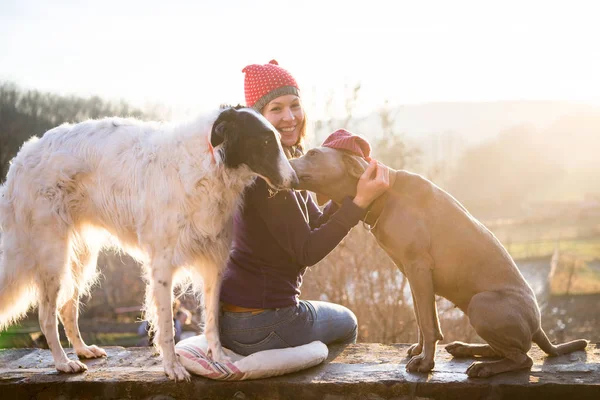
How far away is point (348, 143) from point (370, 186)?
0.32 m

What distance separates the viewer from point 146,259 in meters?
3.58

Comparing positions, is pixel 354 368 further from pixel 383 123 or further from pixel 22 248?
pixel 383 123

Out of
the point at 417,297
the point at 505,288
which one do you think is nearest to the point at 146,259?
the point at 417,297

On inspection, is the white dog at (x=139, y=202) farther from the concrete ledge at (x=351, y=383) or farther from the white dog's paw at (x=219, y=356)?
the concrete ledge at (x=351, y=383)

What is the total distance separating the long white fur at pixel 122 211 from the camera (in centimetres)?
339

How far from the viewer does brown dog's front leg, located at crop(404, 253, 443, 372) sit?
322cm

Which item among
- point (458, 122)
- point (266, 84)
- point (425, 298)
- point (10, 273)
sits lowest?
point (425, 298)

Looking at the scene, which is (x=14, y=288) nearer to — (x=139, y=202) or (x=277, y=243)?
(x=139, y=202)

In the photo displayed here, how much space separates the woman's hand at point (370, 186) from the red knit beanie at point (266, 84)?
2.62 ft

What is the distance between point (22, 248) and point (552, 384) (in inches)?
134

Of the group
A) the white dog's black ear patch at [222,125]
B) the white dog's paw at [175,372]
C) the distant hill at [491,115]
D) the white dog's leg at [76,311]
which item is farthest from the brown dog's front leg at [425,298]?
the distant hill at [491,115]

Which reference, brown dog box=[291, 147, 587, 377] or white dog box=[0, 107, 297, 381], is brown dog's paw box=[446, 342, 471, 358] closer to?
brown dog box=[291, 147, 587, 377]

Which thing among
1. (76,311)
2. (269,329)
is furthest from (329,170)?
(76,311)

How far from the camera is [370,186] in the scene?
3.29m
